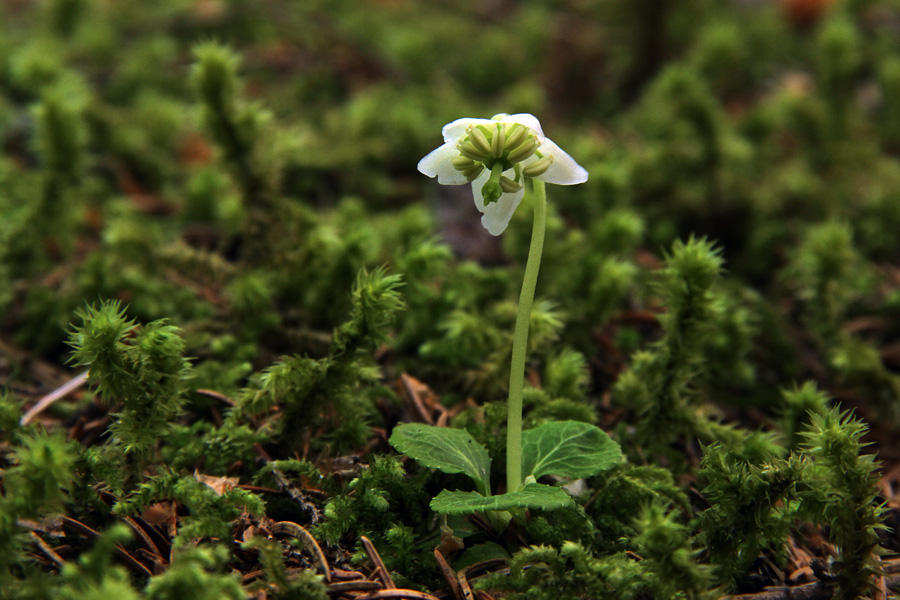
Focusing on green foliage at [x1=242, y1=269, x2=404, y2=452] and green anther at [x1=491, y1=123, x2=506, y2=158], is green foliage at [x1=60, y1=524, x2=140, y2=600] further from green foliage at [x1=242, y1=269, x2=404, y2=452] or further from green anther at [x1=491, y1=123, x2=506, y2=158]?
green anther at [x1=491, y1=123, x2=506, y2=158]

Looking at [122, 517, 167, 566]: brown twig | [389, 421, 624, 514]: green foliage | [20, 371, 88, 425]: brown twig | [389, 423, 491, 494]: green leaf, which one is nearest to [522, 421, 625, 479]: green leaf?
[389, 421, 624, 514]: green foliage

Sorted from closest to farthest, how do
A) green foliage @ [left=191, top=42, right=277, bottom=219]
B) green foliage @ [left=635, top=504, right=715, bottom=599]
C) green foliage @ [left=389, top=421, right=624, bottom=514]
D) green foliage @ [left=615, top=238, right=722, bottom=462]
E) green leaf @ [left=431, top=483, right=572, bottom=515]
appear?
green foliage @ [left=635, top=504, right=715, bottom=599] → green leaf @ [left=431, top=483, right=572, bottom=515] → green foliage @ [left=389, top=421, right=624, bottom=514] → green foliage @ [left=615, top=238, right=722, bottom=462] → green foliage @ [left=191, top=42, right=277, bottom=219]

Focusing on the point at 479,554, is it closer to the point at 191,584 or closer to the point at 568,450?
the point at 568,450

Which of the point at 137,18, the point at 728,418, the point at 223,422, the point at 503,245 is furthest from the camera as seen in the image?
the point at 137,18

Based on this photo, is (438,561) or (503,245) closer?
(438,561)

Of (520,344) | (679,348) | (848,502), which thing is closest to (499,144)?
(520,344)

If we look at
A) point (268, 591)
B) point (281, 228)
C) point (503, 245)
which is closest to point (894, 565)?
point (268, 591)

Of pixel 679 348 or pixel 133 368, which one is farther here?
pixel 679 348

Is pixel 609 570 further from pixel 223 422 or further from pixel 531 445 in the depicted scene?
pixel 223 422
